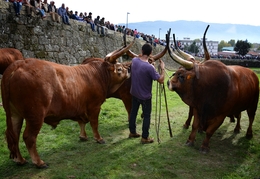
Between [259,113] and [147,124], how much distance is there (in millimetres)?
5069

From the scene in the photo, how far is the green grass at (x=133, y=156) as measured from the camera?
181 inches

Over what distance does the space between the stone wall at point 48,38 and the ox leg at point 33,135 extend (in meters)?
9.24

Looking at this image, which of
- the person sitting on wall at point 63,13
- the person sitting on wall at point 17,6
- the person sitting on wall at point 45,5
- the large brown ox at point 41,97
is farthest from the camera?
the person sitting on wall at point 63,13

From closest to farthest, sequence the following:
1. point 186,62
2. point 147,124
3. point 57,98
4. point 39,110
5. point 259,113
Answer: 1. point 39,110
2. point 57,98
3. point 186,62
4. point 147,124
5. point 259,113

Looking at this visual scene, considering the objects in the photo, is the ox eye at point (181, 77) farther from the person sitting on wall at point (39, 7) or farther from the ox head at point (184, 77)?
the person sitting on wall at point (39, 7)

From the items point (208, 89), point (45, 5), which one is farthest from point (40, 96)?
point (45, 5)

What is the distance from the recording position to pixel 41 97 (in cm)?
433

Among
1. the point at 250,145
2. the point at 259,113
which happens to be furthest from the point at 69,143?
the point at 259,113

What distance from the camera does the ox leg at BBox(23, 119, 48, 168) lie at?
4.33 meters

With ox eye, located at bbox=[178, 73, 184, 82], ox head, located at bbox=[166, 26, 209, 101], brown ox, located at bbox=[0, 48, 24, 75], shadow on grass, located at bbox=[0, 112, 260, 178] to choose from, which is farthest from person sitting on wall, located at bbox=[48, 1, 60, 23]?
ox eye, located at bbox=[178, 73, 184, 82]

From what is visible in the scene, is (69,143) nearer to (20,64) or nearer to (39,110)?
(39,110)

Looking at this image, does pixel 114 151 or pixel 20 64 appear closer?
pixel 20 64

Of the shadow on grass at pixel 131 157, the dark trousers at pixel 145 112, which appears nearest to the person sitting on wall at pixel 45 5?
the shadow on grass at pixel 131 157

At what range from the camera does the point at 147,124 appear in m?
5.91
